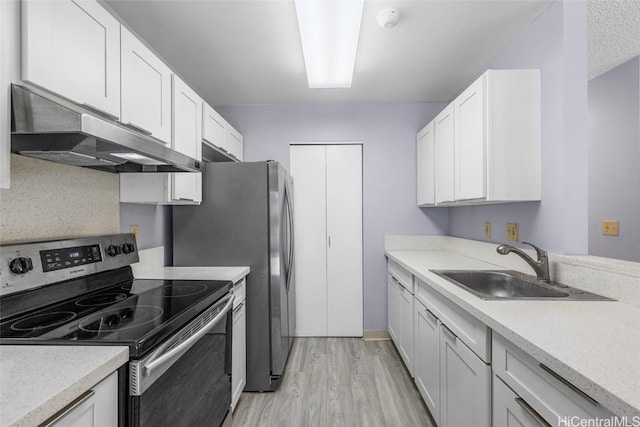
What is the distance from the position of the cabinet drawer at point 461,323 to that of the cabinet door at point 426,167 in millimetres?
1183

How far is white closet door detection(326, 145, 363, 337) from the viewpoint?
3.23 m

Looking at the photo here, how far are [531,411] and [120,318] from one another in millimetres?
1368

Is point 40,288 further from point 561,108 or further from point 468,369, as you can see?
point 561,108

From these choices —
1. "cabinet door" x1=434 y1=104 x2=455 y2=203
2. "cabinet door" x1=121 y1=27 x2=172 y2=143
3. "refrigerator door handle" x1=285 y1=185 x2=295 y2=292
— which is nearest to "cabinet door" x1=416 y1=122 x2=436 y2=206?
"cabinet door" x1=434 y1=104 x2=455 y2=203

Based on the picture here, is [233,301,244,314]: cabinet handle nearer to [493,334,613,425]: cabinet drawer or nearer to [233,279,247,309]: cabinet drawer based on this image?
[233,279,247,309]: cabinet drawer

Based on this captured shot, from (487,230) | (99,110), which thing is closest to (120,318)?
(99,110)

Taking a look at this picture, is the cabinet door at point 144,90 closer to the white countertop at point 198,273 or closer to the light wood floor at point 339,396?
the white countertop at point 198,273

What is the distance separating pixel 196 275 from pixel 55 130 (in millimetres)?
1204

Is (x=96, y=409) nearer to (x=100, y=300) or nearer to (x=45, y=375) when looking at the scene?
(x=45, y=375)

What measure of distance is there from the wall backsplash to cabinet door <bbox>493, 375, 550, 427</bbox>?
187cm

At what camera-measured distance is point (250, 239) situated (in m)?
2.23

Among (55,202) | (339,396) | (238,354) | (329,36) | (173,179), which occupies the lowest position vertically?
(339,396)

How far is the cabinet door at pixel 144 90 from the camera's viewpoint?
1.37m

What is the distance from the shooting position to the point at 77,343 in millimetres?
879
